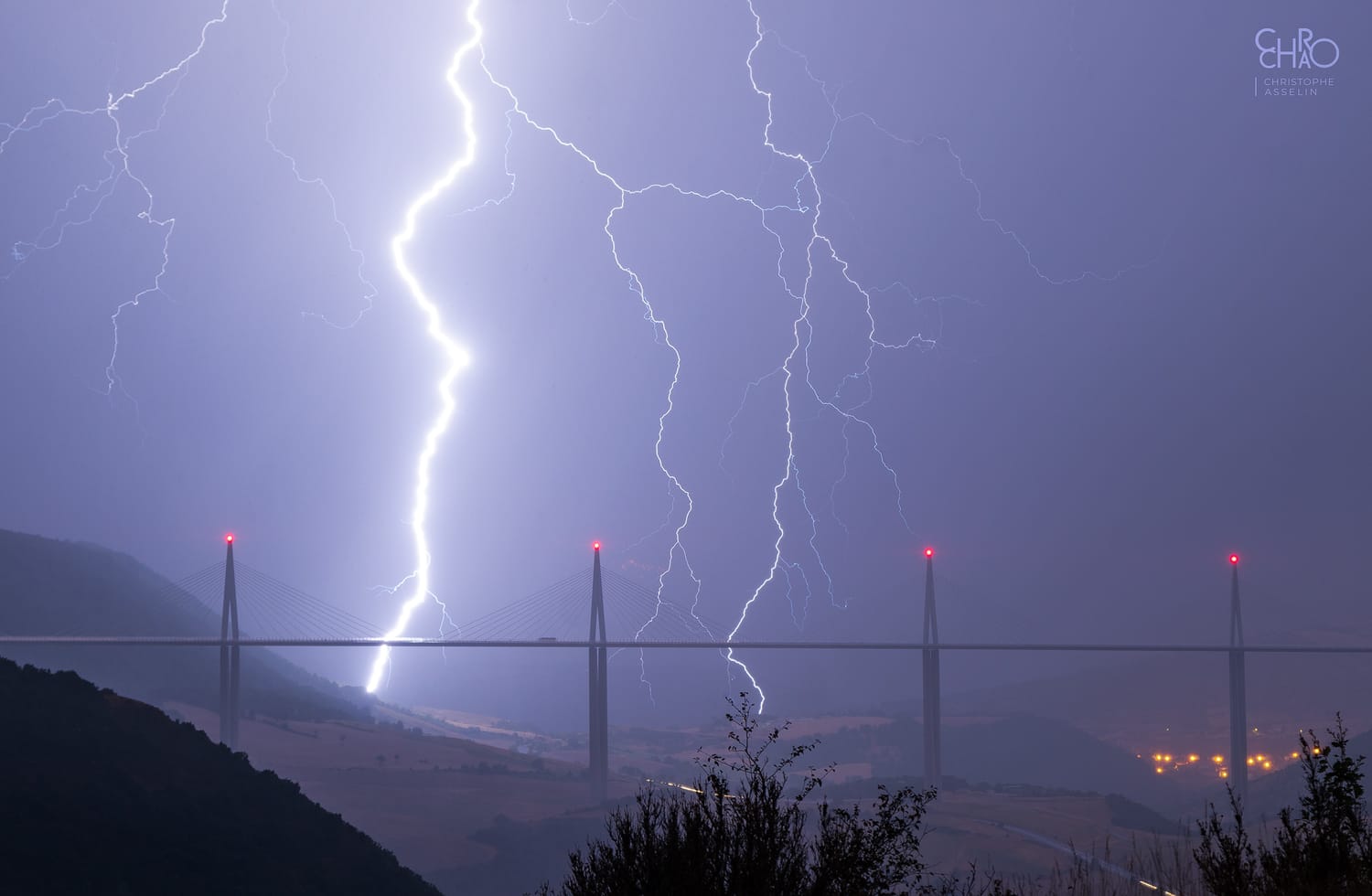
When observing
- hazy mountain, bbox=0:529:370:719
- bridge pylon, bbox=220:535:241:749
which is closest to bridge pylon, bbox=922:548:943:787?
bridge pylon, bbox=220:535:241:749

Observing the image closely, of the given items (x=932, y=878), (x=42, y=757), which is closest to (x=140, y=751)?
(x=42, y=757)

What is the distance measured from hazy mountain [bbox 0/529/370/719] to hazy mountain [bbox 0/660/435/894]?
56810 mm

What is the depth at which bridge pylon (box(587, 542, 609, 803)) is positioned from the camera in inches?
1834

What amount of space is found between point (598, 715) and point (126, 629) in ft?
176

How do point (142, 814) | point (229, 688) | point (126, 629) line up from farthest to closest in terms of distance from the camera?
point (126, 629), point (229, 688), point (142, 814)

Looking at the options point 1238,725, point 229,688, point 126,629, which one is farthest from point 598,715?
point 126,629

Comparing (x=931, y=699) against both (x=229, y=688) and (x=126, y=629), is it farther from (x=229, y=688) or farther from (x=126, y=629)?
(x=126, y=629)

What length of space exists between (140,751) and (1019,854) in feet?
89.4

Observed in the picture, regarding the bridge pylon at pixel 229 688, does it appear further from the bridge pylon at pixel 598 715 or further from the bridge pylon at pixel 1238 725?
the bridge pylon at pixel 1238 725

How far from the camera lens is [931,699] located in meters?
51.8

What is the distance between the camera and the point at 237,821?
A: 18016mm

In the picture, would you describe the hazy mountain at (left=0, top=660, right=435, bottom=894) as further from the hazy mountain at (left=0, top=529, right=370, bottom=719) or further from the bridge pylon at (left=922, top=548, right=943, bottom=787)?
the hazy mountain at (left=0, top=529, right=370, bottom=719)

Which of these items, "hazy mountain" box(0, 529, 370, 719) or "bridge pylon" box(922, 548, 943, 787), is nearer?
"bridge pylon" box(922, 548, 943, 787)

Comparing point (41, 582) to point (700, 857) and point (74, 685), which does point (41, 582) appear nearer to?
point (74, 685)
